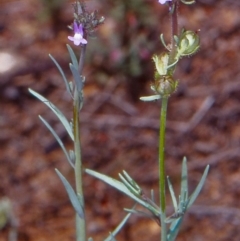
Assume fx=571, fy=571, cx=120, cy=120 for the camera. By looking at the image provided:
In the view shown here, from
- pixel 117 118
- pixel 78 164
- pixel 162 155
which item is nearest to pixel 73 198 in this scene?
pixel 78 164

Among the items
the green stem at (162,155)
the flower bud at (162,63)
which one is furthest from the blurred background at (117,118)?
the flower bud at (162,63)

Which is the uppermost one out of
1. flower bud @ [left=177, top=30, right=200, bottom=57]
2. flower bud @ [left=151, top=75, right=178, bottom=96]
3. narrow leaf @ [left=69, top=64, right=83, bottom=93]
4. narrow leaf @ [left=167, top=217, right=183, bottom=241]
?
flower bud @ [left=177, top=30, right=200, bottom=57]

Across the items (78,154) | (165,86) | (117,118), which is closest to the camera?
(165,86)

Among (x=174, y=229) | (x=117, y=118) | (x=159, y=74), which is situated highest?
(x=117, y=118)

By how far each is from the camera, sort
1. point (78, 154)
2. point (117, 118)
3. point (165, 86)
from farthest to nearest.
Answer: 1. point (117, 118)
2. point (78, 154)
3. point (165, 86)

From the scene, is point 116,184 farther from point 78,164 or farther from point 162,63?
point 162,63

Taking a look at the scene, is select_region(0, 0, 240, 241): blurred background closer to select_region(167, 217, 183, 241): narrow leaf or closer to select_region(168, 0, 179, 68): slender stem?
select_region(167, 217, 183, 241): narrow leaf

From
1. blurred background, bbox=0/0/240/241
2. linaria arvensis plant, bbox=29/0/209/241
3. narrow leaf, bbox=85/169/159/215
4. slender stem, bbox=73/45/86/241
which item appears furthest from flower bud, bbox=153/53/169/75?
blurred background, bbox=0/0/240/241
